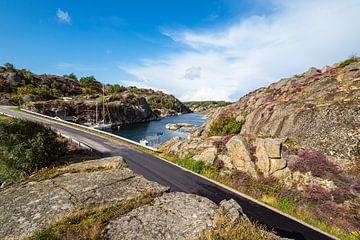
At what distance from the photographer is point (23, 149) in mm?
11344

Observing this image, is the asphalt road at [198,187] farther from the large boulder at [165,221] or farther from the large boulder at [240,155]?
the large boulder at [165,221]

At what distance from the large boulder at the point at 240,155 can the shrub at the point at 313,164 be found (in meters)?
2.97

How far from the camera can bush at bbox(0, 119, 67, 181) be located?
10906 mm

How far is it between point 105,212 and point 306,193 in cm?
1322

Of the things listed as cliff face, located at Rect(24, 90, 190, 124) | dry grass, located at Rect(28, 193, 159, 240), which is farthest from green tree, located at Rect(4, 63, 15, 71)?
dry grass, located at Rect(28, 193, 159, 240)

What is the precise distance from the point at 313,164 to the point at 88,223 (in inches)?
602

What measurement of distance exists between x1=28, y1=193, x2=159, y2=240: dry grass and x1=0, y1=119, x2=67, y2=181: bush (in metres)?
7.85

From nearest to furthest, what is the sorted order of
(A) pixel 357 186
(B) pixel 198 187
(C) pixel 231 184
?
(A) pixel 357 186 < (B) pixel 198 187 < (C) pixel 231 184

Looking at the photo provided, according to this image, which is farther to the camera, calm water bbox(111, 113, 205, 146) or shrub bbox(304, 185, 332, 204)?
calm water bbox(111, 113, 205, 146)

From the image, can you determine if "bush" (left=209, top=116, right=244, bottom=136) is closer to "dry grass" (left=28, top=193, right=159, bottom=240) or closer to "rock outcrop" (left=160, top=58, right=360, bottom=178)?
"rock outcrop" (left=160, top=58, right=360, bottom=178)

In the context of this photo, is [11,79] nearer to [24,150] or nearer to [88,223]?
[24,150]

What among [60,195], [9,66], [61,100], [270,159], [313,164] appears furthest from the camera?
[9,66]

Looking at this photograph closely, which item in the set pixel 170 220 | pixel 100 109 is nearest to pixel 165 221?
pixel 170 220

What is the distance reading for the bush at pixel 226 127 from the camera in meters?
27.0
